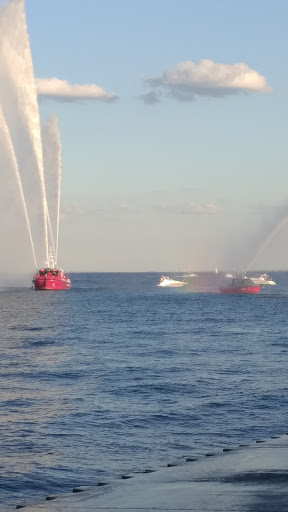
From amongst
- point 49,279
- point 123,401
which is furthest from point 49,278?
point 123,401

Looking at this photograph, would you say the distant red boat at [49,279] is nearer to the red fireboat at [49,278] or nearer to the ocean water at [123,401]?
the red fireboat at [49,278]

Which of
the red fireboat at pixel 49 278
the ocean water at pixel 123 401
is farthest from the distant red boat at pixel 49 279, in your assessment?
the ocean water at pixel 123 401

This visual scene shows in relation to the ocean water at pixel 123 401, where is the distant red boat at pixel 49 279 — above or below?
above

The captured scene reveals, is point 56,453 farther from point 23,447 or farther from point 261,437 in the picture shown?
point 261,437

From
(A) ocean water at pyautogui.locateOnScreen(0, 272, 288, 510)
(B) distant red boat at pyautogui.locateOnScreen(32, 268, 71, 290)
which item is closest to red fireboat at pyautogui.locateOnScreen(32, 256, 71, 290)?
(B) distant red boat at pyautogui.locateOnScreen(32, 268, 71, 290)

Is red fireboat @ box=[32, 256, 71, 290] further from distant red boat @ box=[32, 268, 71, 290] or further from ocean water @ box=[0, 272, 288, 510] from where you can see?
ocean water @ box=[0, 272, 288, 510]

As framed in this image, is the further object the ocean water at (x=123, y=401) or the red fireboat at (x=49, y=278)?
the red fireboat at (x=49, y=278)

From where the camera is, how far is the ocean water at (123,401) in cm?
2648

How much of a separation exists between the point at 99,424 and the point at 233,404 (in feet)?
25.3

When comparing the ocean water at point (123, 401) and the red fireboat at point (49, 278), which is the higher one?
the red fireboat at point (49, 278)

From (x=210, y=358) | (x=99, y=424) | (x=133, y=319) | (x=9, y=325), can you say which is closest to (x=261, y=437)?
(x=99, y=424)

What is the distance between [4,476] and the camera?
2478 centimetres

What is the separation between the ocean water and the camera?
26484 mm

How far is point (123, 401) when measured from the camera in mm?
38719
